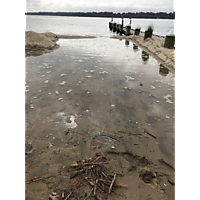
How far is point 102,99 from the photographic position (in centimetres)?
588

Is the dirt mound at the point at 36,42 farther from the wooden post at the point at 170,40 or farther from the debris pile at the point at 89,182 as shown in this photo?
the debris pile at the point at 89,182

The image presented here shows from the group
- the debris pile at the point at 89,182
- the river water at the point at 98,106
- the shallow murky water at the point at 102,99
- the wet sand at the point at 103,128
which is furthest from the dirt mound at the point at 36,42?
the debris pile at the point at 89,182

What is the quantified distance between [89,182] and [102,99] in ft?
11.7

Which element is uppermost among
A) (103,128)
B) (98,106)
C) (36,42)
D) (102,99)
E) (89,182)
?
(36,42)

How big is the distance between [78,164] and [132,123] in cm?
219

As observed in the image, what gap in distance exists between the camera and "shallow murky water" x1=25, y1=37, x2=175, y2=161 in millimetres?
4449

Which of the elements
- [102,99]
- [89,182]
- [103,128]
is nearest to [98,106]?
[102,99]

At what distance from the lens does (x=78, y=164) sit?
3082 mm

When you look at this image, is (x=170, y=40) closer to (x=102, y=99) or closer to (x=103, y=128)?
(x=102, y=99)

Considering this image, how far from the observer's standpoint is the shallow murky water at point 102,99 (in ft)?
14.6

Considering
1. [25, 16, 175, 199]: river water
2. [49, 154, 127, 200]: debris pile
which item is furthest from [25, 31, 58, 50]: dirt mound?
[49, 154, 127, 200]: debris pile

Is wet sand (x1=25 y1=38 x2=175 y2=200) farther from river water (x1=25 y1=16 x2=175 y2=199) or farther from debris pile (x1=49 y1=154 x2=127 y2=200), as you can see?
debris pile (x1=49 y1=154 x2=127 y2=200)
